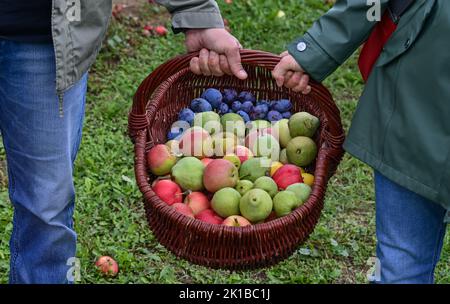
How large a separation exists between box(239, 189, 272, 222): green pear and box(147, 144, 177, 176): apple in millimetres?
284

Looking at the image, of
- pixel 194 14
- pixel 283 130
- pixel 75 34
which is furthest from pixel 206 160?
pixel 75 34

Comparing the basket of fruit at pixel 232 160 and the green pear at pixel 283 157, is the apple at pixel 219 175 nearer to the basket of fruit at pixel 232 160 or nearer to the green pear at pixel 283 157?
the basket of fruit at pixel 232 160

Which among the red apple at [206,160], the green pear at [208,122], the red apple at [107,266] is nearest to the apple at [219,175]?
the red apple at [206,160]

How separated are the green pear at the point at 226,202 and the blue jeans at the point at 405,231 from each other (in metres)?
0.44

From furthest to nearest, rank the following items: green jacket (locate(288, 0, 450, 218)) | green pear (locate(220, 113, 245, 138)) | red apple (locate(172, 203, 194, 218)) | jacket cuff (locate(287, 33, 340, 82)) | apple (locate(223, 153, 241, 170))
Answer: green pear (locate(220, 113, 245, 138)) → apple (locate(223, 153, 241, 170)) → red apple (locate(172, 203, 194, 218)) → jacket cuff (locate(287, 33, 340, 82)) → green jacket (locate(288, 0, 450, 218))

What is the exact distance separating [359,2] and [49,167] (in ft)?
3.31

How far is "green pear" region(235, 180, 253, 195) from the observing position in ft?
8.50

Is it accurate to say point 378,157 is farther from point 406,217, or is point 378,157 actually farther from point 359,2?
point 359,2

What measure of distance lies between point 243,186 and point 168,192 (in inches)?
9.5

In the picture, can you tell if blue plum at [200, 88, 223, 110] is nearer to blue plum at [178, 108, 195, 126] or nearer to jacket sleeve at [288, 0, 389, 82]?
blue plum at [178, 108, 195, 126]

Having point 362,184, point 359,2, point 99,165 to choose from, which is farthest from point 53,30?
point 362,184

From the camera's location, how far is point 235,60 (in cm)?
255

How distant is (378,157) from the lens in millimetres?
2281

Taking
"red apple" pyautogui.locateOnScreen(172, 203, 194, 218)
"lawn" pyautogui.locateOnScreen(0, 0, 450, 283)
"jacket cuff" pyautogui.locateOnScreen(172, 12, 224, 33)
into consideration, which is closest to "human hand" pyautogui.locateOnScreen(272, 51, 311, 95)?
"jacket cuff" pyautogui.locateOnScreen(172, 12, 224, 33)
